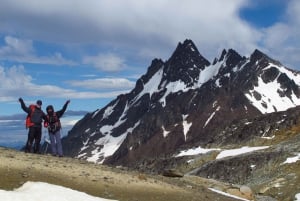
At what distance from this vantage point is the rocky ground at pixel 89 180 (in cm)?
2873

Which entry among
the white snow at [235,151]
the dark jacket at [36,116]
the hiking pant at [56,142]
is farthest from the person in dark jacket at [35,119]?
the white snow at [235,151]

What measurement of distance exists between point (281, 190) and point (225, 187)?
24.4 metres

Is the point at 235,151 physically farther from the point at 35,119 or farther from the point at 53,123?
the point at 35,119

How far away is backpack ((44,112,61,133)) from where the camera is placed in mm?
36781

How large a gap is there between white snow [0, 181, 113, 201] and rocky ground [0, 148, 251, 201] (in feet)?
4.26

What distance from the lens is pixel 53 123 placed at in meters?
37.0

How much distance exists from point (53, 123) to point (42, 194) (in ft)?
42.6

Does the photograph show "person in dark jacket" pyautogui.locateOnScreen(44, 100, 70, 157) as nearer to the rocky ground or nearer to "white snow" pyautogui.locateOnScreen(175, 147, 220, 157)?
the rocky ground

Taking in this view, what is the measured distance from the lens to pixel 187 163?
464 ft

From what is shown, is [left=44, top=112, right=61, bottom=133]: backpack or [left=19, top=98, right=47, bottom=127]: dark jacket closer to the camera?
[left=19, top=98, right=47, bottom=127]: dark jacket

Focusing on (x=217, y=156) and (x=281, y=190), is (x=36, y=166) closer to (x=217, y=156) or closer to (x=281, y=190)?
(x=281, y=190)

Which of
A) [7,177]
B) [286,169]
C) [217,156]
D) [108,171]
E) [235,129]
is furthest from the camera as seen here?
[235,129]

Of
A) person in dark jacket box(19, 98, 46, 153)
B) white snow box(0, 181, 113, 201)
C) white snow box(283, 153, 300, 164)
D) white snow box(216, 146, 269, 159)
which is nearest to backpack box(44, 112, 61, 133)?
person in dark jacket box(19, 98, 46, 153)

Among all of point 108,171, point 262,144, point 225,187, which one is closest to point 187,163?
point 262,144
